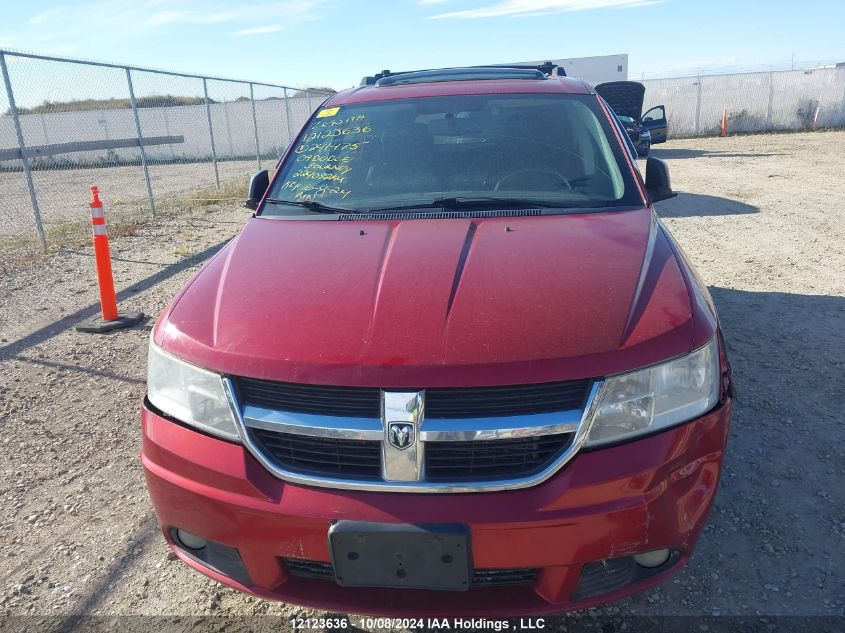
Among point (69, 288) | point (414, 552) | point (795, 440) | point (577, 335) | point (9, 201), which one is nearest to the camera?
point (414, 552)

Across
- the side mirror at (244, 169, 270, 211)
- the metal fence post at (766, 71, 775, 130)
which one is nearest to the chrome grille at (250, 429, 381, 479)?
the side mirror at (244, 169, 270, 211)

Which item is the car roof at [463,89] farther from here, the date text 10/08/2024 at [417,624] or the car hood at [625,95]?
the car hood at [625,95]

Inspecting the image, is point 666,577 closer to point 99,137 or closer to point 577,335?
point 577,335

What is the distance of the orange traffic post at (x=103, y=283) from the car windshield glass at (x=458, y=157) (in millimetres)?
2672

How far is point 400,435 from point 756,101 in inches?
1206

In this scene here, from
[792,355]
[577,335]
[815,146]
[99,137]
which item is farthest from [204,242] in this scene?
[815,146]

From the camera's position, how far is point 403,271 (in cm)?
215

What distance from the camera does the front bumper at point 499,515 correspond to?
1700 mm

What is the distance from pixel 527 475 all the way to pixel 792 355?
335 cm

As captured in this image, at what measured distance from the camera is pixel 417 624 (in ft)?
7.31

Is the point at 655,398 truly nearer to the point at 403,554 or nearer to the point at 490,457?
the point at 490,457

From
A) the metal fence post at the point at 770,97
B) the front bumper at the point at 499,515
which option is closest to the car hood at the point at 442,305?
the front bumper at the point at 499,515

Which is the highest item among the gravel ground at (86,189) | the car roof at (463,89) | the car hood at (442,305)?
the car roof at (463,89)

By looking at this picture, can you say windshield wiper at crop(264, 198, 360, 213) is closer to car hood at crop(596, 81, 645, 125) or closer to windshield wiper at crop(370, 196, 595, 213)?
windshield wiper at crop(370, 196, 595, 213)
